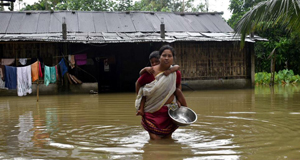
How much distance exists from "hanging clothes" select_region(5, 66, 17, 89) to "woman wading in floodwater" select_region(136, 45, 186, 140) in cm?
1010

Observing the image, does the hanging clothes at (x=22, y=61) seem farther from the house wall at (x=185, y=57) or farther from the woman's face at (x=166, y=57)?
the woman's face at (x=166, y=57)

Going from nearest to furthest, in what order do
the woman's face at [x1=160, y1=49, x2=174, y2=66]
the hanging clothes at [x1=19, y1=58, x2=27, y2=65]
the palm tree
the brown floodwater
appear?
the brown floodwater < the woman's face at [x1=160, y1=49, x2=174, y2=66] < the palm tree < the hanging clothes at [x1=19, y1=58, x2=27, y2=65]

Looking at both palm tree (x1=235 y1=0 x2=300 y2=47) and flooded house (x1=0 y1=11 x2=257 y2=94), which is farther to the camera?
flooded house (x1=0 y1=11 x2=257 y2=94)

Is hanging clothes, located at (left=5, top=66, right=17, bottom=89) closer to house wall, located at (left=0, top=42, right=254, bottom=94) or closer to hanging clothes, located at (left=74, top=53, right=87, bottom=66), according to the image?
house wall, located at (left=0, top=42, right=254, bottom=94)

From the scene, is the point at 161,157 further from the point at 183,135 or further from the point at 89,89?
the point at 89,89

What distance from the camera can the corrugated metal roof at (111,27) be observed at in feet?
48.5

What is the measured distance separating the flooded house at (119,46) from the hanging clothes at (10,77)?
97 cm

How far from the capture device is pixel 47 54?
15.1 m

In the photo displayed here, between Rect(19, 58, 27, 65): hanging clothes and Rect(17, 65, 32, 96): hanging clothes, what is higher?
Rect(19, 58, 27, 65): hanging clothes

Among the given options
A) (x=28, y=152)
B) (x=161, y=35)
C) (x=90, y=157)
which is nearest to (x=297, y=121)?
(x=90, y=157)

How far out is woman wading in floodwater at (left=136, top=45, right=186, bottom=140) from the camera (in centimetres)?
449

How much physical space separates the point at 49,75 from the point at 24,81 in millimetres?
946

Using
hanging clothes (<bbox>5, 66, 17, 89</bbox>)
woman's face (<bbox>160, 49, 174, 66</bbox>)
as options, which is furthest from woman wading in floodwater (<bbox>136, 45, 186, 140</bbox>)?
hanging clothes (<bbox>5, 66, 17, 89</bbox>)

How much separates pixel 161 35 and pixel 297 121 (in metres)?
9.54
